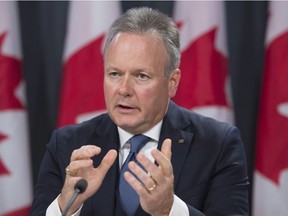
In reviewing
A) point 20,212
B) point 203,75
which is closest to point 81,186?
point 203,75

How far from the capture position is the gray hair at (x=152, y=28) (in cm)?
186

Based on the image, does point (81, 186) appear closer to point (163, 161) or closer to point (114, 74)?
point (163, 161)

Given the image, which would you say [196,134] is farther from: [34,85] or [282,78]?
[34,85]

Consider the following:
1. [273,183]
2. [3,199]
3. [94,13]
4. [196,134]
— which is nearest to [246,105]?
[273,183]

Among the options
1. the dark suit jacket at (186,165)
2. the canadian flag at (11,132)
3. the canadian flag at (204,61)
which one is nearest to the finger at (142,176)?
the dark suit jacket at (186,165)

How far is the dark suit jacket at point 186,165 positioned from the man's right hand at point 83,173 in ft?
0.72

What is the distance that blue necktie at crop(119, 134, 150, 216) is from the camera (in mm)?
1906

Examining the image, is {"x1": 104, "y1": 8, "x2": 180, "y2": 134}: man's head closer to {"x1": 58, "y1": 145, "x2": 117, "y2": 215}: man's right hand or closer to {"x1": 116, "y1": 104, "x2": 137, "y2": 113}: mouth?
{"x1": 116, "y1": 104, "x2": 137, "y2": 113}: mouth

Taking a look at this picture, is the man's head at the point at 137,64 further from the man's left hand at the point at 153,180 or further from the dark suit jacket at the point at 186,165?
the man's left hand at the point at 153,180

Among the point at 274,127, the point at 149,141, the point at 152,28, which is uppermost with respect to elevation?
the point at 152,28

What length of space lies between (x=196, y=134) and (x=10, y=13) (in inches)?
55.7

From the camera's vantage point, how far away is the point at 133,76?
185 cm

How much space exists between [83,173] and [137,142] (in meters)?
0.32

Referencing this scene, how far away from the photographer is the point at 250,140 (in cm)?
312
